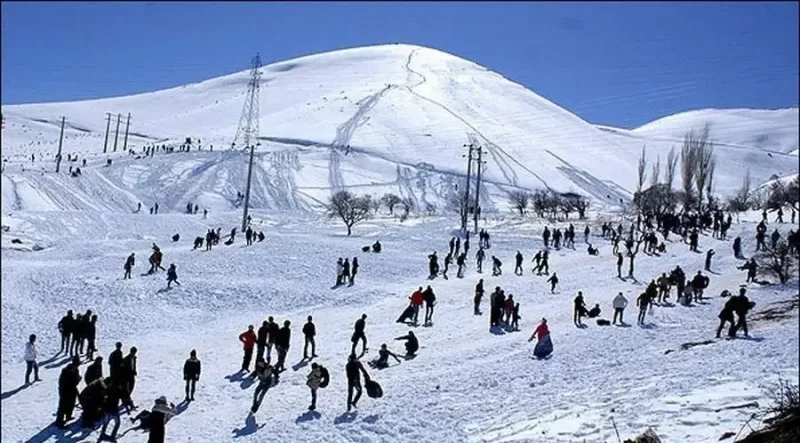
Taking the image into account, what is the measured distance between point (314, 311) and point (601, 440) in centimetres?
1612

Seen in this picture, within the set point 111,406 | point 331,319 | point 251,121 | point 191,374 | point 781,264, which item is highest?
point 251,121

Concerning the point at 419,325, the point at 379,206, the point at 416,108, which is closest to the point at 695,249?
the point at 419,325

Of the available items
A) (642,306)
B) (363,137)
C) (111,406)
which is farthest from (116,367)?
(363,137)

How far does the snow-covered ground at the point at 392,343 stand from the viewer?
40.9ft

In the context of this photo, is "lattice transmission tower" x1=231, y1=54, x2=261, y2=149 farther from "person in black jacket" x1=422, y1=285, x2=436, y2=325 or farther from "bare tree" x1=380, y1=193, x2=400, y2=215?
"person in black jacket" x1=422, y1=285, x2=436, y2=325

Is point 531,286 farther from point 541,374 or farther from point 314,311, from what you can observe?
point 541,374

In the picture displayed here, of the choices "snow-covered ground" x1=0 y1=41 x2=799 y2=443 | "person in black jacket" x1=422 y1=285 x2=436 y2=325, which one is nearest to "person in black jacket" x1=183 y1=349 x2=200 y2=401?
"snow-covered ground" x1=0 y1=41 x2=799 y2=443

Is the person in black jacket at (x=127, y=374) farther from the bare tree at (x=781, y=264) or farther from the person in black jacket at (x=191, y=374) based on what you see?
the bare tree at (x=781, y=264)

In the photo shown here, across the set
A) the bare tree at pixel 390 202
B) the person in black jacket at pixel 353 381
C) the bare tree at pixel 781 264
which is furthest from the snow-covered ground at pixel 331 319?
the bare tree at pixel 390 202

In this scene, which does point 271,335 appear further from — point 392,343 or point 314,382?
point 392,343

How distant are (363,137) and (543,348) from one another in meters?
94.7

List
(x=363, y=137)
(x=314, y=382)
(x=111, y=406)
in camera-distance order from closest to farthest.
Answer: (x=111, y=406)
(x=314, y=382)
(x=363, y=137)

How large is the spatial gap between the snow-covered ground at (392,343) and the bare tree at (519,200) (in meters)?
27.2

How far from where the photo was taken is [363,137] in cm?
11012
